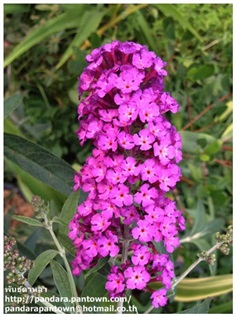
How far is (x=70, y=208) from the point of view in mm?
809

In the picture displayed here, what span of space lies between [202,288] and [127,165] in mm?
592

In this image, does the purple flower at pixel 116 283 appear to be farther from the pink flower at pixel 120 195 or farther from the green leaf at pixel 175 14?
the green leaf at pixel 175 14

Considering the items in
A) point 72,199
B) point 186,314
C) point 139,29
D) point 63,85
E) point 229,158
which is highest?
point 139,29

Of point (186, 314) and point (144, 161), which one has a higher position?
point (144, 161)

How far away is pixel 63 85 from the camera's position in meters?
1.44

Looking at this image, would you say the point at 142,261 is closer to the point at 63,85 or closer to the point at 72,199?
the point at 72,199

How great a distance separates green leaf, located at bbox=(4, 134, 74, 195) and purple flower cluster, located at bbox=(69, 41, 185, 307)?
270 millimetres

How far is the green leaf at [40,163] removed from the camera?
1.00 metres

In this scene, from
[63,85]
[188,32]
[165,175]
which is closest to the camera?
[165,175]

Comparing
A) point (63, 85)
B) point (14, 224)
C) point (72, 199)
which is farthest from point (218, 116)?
point (72, 199)

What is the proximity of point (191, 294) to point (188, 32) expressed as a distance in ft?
1.95

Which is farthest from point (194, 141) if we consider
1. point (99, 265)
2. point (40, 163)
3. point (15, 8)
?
point (99, 265)

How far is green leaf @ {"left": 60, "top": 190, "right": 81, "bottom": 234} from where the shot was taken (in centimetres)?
80

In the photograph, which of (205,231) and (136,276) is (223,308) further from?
(136,276)
